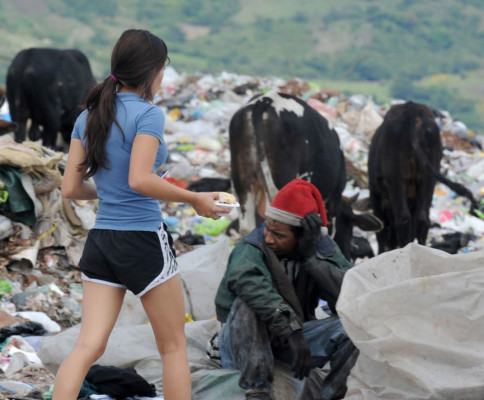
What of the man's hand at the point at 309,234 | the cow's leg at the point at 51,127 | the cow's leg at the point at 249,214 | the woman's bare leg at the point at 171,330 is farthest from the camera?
the cow's leg at the point at 51,127

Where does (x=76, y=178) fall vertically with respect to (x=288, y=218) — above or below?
above

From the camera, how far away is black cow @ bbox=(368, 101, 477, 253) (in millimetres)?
7438

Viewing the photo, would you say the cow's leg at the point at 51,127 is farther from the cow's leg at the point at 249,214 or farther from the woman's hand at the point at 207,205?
the woman's hand at the point at 207,205

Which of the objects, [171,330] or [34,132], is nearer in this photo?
[171,330]

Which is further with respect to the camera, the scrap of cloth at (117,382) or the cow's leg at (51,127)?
the cow's leg at (51,127)

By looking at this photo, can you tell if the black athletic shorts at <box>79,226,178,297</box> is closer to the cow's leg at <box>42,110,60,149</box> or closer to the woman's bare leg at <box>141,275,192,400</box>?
the woman's bare leg at <box>141,275,192,400</box>

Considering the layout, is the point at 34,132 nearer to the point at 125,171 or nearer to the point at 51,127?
the point at 51,127

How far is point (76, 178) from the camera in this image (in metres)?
3.30

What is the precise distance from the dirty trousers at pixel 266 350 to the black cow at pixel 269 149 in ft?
8.29

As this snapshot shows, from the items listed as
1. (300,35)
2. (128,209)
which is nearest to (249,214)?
(128,209)

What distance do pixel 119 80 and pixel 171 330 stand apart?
928mm

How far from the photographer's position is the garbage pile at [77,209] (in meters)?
5.48

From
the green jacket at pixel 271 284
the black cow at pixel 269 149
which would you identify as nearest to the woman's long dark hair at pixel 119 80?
the green jacket at pixel 271 284

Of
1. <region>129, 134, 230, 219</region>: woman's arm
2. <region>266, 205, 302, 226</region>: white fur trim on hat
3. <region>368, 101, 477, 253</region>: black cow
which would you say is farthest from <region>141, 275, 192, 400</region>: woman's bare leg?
<region>368, 101, 477, 253</region>: black cow
